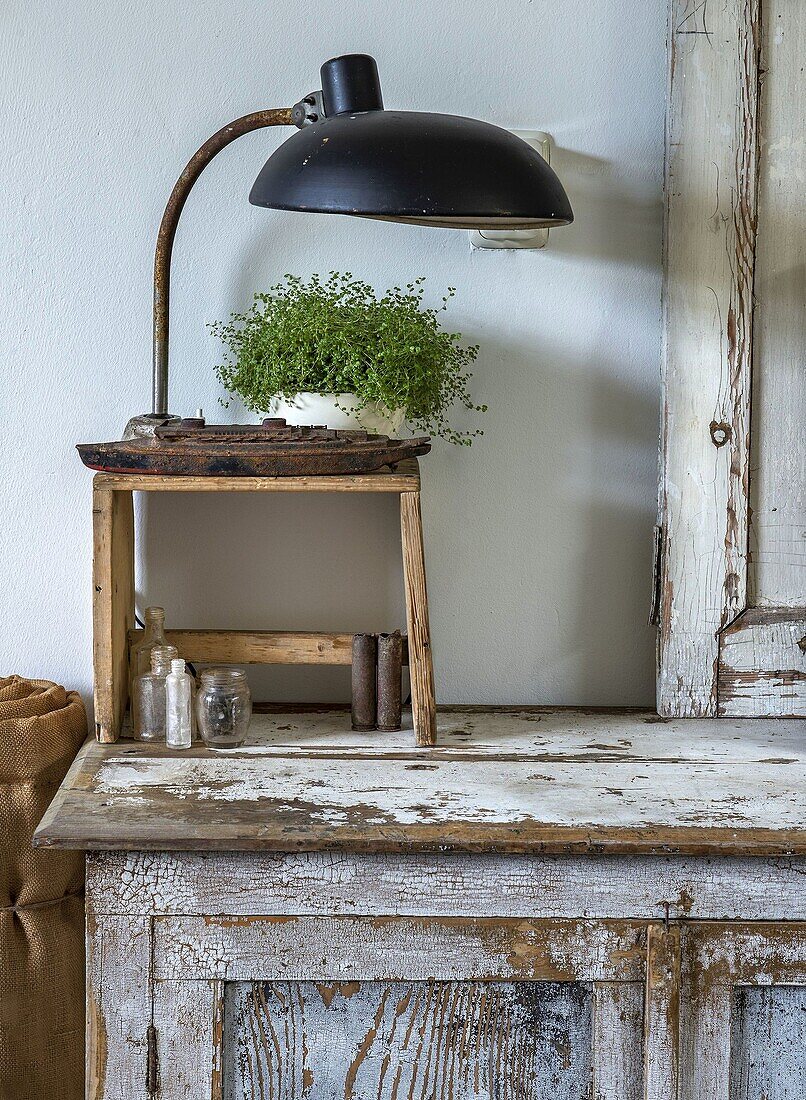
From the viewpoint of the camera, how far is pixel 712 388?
5.22 feet

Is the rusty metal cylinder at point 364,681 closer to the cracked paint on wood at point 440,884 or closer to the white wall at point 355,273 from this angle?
the white wall at point 355,273

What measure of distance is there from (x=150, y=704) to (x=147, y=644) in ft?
0.33

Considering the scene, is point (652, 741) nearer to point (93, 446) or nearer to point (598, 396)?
point (598, 396)

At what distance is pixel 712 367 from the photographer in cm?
159

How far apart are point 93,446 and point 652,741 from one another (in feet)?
2.83

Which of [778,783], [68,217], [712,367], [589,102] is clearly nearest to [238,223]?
[68,217]

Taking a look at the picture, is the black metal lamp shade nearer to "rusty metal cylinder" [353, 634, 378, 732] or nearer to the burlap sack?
"rusty metal cylinder" [353, 634, 378, 732]

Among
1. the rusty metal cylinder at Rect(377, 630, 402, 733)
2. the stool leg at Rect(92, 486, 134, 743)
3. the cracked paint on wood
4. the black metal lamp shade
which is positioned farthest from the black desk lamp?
the cracked paint on wood

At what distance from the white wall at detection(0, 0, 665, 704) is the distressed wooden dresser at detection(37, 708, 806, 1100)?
1.71ft

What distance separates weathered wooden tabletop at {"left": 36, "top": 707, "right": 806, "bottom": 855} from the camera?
1178 mm

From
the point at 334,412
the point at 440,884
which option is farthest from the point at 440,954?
the point at 334,412

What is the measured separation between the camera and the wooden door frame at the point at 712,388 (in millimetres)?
1551

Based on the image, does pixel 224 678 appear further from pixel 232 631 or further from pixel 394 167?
pixel 394 167

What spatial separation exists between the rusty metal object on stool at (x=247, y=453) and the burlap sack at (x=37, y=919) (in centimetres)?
39
